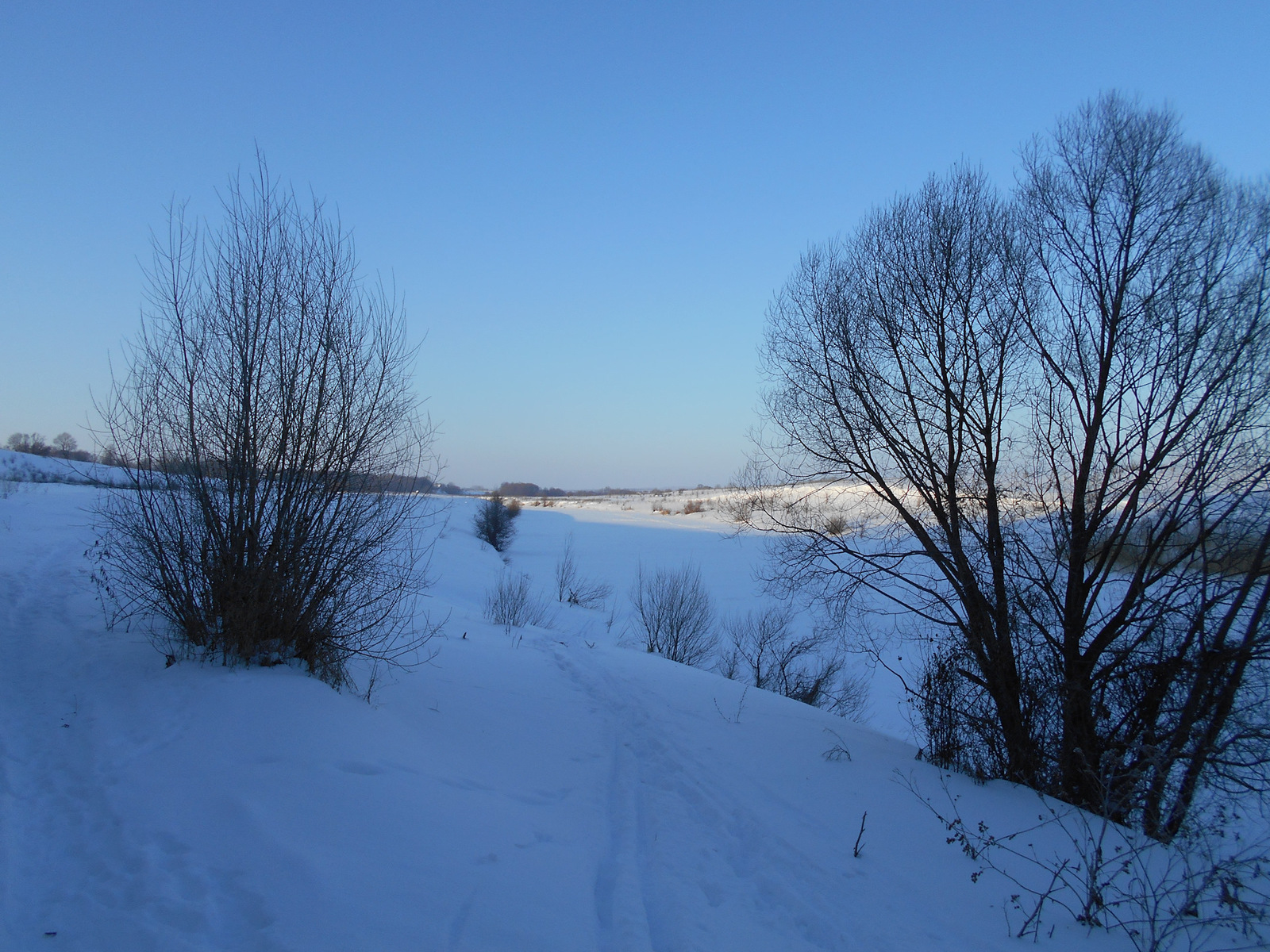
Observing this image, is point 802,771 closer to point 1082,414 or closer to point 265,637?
point 1082,414

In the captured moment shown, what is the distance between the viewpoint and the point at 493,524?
48531 mm

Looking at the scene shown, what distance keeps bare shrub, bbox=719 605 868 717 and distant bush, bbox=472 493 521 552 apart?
96.3 ft

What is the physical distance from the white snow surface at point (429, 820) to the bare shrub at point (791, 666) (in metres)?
11.0

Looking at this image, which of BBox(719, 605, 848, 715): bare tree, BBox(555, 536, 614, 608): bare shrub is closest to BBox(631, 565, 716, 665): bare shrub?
BBox(719, 605, 848, 715): bare tree

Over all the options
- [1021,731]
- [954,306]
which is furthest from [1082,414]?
[1021,731]

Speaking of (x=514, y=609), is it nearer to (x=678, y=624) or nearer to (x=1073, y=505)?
(x=678, y=624)

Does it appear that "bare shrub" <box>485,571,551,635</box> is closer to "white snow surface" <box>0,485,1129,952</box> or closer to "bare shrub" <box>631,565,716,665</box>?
"bare shrub" <box>631,565,716,665</box>

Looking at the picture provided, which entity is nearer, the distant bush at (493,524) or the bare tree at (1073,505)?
the bare tree at (1073,505)

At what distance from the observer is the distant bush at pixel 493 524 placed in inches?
1907

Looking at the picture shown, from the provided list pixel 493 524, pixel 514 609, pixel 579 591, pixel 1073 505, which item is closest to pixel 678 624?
pixel 514 609

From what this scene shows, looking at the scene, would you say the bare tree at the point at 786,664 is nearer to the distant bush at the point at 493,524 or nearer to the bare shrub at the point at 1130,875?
the bare shrub at the point at 1130,875

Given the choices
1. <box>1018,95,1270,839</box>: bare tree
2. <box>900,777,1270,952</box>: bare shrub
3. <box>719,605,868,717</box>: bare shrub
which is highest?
<box>1018,95,1270,839</box>: bare tree

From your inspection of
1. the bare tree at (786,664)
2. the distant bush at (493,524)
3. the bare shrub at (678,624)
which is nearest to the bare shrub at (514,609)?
the bare shrub at (678,624)

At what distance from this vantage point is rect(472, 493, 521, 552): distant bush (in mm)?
48438
